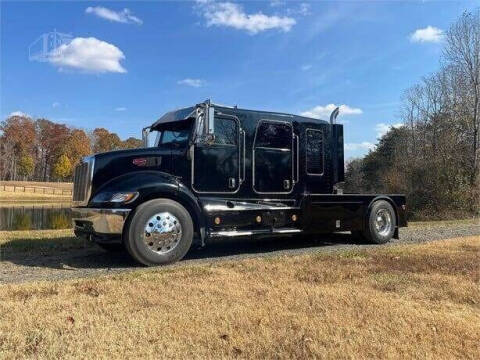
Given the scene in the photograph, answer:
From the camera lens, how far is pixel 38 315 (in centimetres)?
447

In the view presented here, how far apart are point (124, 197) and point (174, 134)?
1874 millimetres

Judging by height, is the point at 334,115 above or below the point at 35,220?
above

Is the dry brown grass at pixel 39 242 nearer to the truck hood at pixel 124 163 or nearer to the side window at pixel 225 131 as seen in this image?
the truck hood at pixel 124 163

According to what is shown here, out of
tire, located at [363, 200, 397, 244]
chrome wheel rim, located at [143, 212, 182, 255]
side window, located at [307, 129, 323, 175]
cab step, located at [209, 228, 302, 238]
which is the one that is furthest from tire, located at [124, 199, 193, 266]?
tire, located at [363, 200, 397, 244]

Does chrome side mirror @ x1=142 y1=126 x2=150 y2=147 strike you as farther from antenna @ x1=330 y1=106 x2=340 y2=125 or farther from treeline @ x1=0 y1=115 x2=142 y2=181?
treeline @ x1=0 y1=115 x2=142 y2=181

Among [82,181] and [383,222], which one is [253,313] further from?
[383,222]

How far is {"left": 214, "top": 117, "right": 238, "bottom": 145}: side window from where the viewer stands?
28.3ft

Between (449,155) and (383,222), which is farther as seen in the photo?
(449,155)

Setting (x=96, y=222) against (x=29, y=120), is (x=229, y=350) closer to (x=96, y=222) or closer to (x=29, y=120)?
(x=96, y=222)

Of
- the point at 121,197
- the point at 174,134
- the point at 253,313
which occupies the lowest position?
the point at 253,313

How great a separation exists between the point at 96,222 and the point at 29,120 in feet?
371

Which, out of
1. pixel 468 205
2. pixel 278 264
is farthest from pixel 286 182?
pixel 468 205

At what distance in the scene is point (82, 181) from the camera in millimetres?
8070

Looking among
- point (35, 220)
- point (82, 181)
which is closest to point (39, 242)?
point (82, 181)
